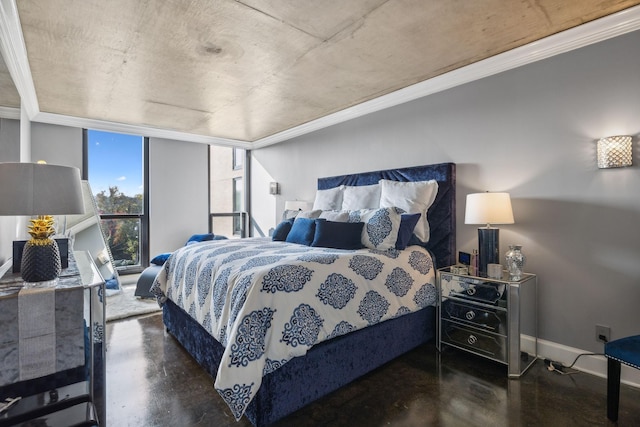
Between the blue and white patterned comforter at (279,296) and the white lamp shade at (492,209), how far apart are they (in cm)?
62

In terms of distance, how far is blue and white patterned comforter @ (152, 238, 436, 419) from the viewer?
1717 millimetres

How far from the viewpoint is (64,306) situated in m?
1.45

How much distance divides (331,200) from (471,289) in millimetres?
1982

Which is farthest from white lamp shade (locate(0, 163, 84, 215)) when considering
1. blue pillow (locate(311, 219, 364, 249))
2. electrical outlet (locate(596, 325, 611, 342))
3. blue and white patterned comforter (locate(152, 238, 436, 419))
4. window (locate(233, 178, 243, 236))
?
window (locate(233, 178, 243, 236))

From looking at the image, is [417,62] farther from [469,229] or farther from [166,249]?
[166,249]

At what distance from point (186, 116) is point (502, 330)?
14.7ft

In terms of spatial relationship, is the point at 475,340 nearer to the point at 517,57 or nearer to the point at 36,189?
the point at 517,57

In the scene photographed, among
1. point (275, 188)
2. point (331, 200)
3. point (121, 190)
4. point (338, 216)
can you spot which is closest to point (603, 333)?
point (338, 216)

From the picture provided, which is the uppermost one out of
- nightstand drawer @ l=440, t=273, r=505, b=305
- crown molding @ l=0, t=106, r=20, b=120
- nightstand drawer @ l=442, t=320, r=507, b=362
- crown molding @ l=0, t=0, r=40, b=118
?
crown molding @ l=0, t=0, r=40, b=118

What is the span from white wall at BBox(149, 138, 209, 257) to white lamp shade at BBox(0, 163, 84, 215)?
4193mm

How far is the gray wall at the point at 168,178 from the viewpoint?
4.60 metres

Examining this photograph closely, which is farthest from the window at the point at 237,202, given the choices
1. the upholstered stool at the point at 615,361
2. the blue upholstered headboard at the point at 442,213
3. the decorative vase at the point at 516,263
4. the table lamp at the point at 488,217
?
the upholstered stool at the point at 615,361

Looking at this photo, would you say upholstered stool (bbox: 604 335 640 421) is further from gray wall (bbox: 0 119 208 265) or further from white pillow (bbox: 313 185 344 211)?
gray wall (bbox: 0 119 208 265)

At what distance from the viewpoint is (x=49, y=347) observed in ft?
4.69
